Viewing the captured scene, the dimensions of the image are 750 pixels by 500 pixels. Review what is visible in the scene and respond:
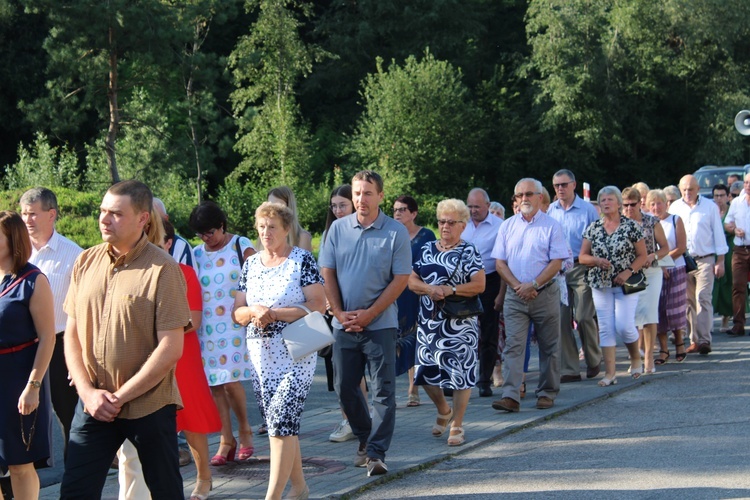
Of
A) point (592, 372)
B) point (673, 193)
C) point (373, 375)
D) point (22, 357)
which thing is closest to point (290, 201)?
point (373, 375)

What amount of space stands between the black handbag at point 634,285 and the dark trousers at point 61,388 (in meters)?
5.91

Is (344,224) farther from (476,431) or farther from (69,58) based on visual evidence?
(69,58)

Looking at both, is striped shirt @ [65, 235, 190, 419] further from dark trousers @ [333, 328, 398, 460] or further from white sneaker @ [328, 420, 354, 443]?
white sneaker @ [328, 420, 354, 443]

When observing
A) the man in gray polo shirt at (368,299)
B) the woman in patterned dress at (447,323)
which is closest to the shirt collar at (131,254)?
the man in gray polo shirt at (368,299)

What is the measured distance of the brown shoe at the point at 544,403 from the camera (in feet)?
33.3

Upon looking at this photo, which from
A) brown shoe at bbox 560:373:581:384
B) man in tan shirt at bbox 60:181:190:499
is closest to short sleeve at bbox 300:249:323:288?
man in tan shirt at bbox 60:181:190:499

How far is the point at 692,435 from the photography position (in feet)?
28.7

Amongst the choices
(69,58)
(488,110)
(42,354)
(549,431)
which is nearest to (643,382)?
(549,431)

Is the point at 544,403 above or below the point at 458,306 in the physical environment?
below

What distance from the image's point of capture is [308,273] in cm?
681

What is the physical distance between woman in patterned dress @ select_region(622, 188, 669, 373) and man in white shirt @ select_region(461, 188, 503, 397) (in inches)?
62.5

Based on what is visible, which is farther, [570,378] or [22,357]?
[570,378]

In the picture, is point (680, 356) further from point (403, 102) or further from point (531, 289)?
point (403, 102)

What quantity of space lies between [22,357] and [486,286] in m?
6.06
